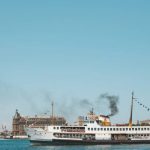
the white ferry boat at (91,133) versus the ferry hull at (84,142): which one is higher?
the white ferry boat at (91,133)

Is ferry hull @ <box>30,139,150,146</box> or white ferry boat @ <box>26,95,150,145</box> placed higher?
white ferry boat @ <box>26,95,150,145</box>

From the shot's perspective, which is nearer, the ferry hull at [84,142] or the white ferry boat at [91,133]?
the ferry hull at [84,142]

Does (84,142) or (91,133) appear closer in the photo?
(84,142)

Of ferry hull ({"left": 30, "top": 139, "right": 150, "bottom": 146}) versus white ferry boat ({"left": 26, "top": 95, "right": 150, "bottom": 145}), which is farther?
white ferry boat ({"left": 26, "top": 95, "right": 150, "bottom": 145})

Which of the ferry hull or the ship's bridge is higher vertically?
the ship's bridge

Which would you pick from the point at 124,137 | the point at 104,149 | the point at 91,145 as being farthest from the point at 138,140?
the point at 104,149

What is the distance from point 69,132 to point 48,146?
6272mm

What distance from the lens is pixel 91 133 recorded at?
367 feet

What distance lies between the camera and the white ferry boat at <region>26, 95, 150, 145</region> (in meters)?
110

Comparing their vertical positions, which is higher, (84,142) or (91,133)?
(91,133)

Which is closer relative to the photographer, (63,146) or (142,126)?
(63,146)

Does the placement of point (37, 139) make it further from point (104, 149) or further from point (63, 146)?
point (104, 149)

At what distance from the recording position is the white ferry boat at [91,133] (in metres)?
110

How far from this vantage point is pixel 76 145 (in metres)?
109
